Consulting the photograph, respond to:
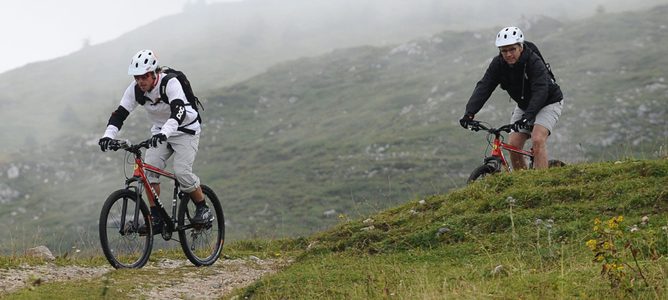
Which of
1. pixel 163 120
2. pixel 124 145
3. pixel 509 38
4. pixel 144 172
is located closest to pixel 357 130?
pixel 509 38

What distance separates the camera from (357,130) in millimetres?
145750

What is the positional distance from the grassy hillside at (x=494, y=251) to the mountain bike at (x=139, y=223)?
0.37 m

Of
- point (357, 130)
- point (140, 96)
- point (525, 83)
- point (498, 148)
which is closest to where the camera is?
point (140, 96)

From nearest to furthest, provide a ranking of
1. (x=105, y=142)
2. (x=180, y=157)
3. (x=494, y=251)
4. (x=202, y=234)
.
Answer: (x=494, y=251) < (x=105, y=142) < (x=180, y=157) < (x=202, y=234)

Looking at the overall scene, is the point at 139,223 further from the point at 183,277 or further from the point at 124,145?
the point at 124,145

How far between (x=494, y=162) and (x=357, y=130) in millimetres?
131207

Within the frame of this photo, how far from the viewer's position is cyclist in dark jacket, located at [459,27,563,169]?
14.2m

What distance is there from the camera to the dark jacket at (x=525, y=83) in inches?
→ 560

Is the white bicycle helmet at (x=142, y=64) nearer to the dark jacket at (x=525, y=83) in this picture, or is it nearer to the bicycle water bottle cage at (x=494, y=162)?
the dark jacket at (x=525, y=83)

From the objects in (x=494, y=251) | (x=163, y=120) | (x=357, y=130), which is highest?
(x=163, y=120)

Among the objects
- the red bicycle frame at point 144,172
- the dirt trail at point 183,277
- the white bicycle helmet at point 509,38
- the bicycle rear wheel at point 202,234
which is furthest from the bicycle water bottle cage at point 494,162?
the red bicycle frame at point 144,172

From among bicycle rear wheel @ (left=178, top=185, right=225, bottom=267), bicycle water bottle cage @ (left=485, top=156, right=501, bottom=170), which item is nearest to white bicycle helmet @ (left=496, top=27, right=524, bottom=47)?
bicycle water bottle cage @ (left=485, top=156, right=501, bottom=170)

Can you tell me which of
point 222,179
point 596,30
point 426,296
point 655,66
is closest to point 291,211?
point 222,179

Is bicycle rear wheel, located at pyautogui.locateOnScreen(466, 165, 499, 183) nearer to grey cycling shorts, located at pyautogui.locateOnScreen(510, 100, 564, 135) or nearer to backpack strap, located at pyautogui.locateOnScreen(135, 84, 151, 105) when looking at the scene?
grey cycling shorts, located at pyautogui.locateOnScreen(510, 100, 564, 135)
